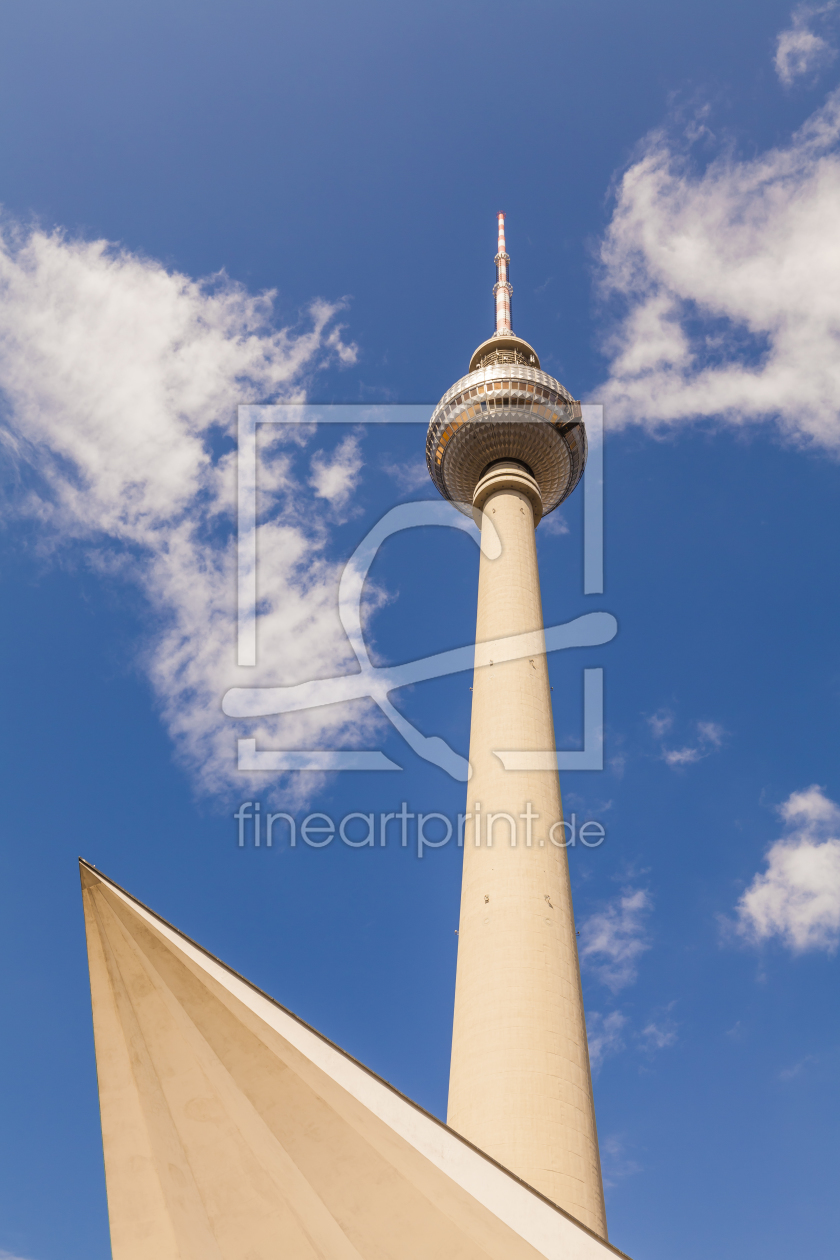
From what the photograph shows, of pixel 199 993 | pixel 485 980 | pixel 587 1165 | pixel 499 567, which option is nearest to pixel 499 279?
pixel 499 567

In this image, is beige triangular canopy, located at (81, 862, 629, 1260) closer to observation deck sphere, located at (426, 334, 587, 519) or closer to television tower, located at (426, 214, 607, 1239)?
television tower, located at (426, 214, 607, 1239)

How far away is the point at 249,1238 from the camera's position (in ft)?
43.3

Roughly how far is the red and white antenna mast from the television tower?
620cm

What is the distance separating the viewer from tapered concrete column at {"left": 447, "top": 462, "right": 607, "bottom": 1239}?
31750 millimetres

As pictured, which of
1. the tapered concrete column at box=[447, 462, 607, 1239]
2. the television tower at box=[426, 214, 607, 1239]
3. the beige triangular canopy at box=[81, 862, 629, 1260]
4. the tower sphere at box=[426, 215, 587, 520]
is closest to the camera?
the beige triangular canopy at box=[81, 862, 629, 1260]

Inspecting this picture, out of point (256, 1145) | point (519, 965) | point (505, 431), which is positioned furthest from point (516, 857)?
point (505, 431)

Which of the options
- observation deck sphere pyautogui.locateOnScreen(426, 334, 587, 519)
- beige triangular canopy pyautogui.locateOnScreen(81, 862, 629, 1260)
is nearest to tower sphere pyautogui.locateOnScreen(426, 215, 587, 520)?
observation deck sphere pyautogui.locateOnScreen(426, 334, 587, 519)

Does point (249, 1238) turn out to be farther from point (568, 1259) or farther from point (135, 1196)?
point (568, 1259)

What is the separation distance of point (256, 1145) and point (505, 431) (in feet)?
180

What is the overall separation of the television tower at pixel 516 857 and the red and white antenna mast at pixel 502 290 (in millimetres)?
6199

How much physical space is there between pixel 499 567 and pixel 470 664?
304 inches

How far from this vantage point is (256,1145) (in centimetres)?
1402

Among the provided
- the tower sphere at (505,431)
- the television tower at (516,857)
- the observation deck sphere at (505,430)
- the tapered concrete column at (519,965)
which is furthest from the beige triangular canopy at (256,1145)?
the observation deck sphere at (505,430)

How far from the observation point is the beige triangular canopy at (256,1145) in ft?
40.9
